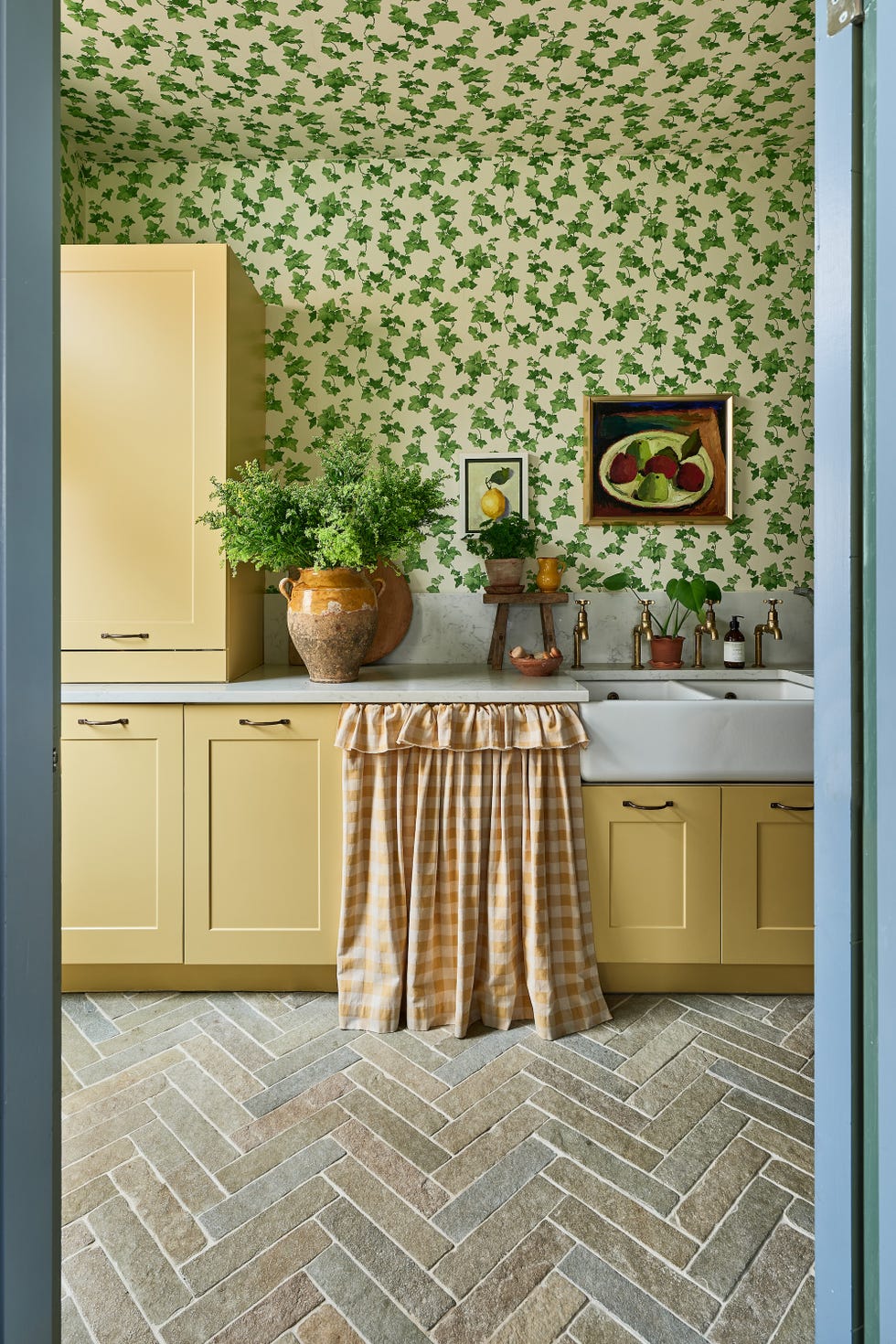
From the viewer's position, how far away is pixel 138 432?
2.34 meters

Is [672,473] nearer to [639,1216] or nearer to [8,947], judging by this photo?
[639,1216]

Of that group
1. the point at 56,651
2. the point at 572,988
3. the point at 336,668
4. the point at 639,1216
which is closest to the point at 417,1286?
the point at 639,1216

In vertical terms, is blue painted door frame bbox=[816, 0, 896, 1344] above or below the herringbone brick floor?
above

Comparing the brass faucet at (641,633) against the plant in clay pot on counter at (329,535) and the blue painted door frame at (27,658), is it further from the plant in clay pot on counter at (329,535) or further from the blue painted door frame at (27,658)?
the blue painted door frame at (27,658)

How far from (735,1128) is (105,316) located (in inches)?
107

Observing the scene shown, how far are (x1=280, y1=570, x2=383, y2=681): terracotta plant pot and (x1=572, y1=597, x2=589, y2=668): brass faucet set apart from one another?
0.88 metres

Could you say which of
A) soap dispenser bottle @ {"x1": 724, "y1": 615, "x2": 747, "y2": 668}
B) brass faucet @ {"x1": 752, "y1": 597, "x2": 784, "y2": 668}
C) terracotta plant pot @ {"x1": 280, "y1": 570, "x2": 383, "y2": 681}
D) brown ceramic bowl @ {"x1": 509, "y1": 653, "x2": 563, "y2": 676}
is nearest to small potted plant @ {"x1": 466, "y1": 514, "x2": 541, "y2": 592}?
brown ceramic bowl @ {"x1": 509, "y1": 653, "x2": 563, "y2": 676}

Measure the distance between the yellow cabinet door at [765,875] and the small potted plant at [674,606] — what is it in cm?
76

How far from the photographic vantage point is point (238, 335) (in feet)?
8.27

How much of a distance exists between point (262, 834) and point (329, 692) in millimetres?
455

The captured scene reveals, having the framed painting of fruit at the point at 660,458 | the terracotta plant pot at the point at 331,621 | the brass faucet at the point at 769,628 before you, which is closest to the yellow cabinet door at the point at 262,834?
the terracotta plant pot at the point at 331,621

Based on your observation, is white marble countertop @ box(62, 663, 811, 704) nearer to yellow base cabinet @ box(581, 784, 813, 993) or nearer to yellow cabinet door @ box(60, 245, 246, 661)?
yellow cabinet door @ box(60, 245, 246, 661)

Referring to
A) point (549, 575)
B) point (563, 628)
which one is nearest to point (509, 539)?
point (549, 575)

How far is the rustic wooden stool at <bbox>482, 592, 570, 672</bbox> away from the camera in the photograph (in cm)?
283
